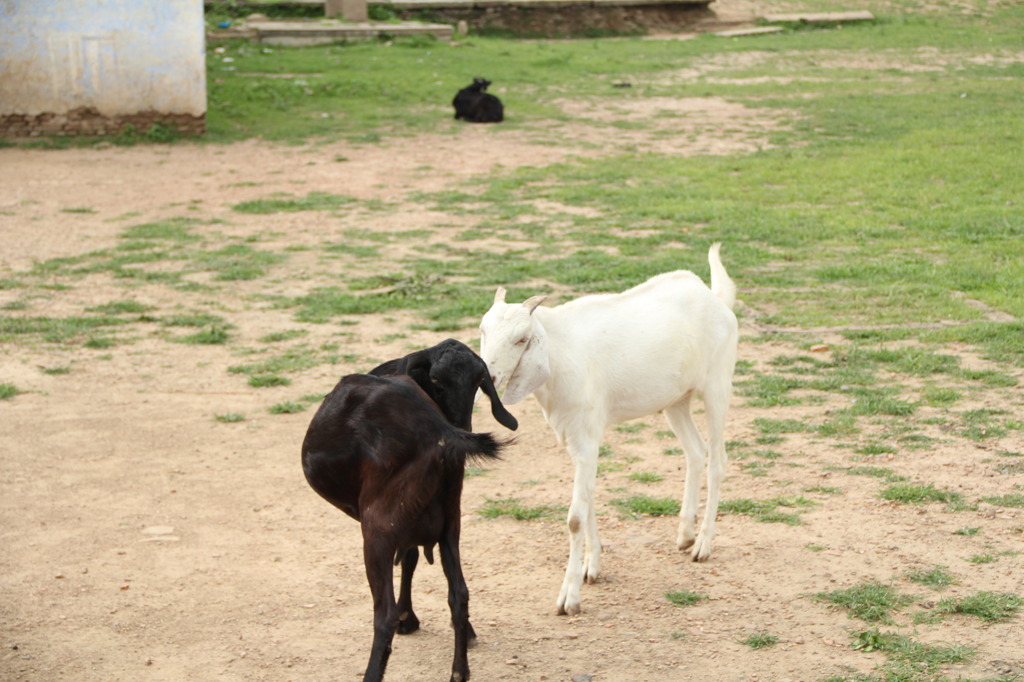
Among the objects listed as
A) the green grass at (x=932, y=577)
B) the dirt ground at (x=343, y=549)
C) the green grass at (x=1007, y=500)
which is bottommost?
the dirt ground at (x=343, y=549)

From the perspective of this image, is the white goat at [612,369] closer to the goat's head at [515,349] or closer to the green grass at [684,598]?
the goat's head at [515,349]

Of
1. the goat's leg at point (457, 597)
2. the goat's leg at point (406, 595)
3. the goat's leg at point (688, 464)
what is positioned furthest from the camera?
the goat's leg at point (688, 464)

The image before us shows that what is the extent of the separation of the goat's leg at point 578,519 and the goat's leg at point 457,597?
67 centimetres

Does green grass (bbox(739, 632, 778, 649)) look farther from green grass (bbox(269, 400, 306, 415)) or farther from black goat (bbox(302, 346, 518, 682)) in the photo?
green grass (bbox(269, 400, 306, 415))

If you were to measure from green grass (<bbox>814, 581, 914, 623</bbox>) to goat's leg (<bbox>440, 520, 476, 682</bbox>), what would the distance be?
150cm

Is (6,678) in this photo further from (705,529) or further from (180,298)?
(180,298)

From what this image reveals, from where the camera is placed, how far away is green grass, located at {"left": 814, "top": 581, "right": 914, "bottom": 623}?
4.34 m

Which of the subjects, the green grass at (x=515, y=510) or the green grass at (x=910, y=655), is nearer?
the green grass at (x=910, y=655)

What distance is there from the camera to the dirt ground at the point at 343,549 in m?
4.16

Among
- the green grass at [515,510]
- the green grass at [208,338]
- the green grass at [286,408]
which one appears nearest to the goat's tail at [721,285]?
the green grass at [515,510]

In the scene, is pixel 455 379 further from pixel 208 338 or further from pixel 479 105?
pixel 479 105

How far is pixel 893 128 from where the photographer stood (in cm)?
1584

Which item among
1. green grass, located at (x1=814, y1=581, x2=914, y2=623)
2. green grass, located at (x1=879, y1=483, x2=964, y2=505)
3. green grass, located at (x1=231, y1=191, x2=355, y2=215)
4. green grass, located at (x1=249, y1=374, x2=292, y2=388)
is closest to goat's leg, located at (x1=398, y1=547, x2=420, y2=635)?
green grass, located at (x1=814, y1=581, x2=914, y2=623)

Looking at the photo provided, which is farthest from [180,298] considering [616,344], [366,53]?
[366,53]
